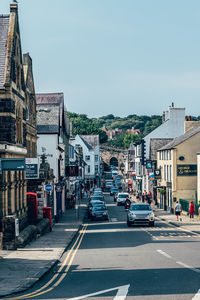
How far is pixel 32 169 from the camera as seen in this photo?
94.9 feet

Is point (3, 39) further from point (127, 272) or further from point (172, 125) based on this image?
point (172, 125)

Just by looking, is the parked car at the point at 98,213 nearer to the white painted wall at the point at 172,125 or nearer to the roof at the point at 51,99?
the roof at the point at 51,99

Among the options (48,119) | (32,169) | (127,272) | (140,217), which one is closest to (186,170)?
(48,119)

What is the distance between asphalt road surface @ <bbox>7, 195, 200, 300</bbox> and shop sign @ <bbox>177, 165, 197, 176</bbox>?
1058 inches

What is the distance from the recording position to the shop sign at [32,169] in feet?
93.8

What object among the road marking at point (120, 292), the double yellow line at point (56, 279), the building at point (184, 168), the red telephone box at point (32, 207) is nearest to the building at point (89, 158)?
the building at point (184, 168)

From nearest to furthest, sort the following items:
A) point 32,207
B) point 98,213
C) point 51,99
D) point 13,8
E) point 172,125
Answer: point 13,8 < point 32,207 < point 98,213 < point 51,99 < point 172,125

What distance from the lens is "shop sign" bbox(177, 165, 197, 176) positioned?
174 feet

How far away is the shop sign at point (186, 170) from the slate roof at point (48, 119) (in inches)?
566

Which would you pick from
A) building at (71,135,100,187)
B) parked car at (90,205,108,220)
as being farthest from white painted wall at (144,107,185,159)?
building at (71,135,100,187)

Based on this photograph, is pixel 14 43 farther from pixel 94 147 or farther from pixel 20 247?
pixel 94 147

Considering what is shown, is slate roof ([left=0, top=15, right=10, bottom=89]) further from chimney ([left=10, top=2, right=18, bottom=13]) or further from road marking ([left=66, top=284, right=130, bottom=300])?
road marking ([left=66, top=284, right=130, bottom=300])

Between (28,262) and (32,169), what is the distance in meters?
10.9

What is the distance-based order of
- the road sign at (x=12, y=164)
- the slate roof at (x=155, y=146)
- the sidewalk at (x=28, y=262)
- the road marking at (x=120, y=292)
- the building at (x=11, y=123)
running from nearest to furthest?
the road marking at (x=120, y=292) → the sidewalk at (x=28, y=262) → the road sign at (x=12, y=164) → the building at (x=11, y=123) → the slate roof at (x=155, y=146)
